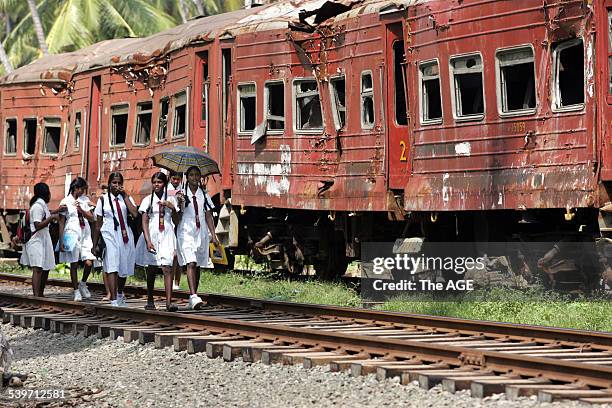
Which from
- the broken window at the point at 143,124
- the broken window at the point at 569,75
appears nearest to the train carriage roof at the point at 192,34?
the broken window at the point at 143,124

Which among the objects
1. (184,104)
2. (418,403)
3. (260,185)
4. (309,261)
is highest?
(184,104)

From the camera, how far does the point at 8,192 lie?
29188 millimetres

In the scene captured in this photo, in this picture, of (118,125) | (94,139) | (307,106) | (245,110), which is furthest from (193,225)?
(94,139)

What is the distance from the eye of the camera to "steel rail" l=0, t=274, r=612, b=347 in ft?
35.1

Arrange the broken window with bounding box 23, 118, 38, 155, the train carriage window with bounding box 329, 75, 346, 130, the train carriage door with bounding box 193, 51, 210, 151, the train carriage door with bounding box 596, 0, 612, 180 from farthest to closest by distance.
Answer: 1. the broken window with bounding box 23, 118, 38, 155
2. the train carriage door with bounding box 193, 51, 210, 151
3. the train carriage window with bounding box 329, 75, 346, 130
4. the train carriage door with bounding box 596, 0, 612, 180

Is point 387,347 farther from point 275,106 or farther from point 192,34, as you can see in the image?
point 192,34

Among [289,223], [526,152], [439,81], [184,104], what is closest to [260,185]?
[289,223]

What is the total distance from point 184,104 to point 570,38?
9.46 metres

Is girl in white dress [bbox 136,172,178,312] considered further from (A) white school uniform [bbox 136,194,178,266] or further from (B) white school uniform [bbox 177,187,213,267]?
(B) white school uniform [bbox 177,187,213,267]

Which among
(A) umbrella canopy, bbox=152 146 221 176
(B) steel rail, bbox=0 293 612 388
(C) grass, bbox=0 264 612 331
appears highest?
(A) umbrella canopy, bbox=152 146 221 176

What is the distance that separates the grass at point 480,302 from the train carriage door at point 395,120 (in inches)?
68.5

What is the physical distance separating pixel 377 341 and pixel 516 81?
577cm

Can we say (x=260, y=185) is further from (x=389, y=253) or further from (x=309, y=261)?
(x=389, y=253)

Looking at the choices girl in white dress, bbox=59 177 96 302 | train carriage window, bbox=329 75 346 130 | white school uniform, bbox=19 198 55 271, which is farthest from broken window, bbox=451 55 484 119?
white school uniform, bbox=19 198 55 271
